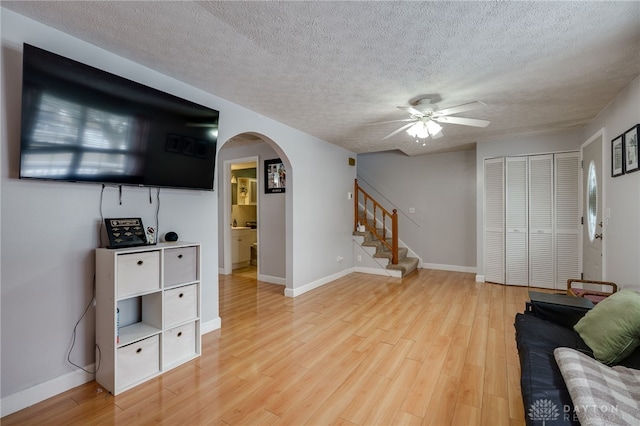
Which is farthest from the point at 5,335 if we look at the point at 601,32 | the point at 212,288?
the point at 601,32

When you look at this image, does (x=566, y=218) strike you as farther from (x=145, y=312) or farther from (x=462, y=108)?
(x=145, y=312)

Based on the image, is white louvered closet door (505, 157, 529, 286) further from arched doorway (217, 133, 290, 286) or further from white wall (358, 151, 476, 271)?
arched doorway (217, 133, 290, 286)

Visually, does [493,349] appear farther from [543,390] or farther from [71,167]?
[71,167]

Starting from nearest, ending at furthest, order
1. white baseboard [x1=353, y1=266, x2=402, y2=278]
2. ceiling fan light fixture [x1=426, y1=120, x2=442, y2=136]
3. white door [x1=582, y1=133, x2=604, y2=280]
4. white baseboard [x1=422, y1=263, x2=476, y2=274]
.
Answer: ceiling fan light fixture [x1=426, y1=120, x2=442, y2=136]
white door [x1=582, y1=133, x2=604, y2=280]
white baseboard [x1=353, y1=266, x2=402, y2=278]
white baseboard [x1=422, y1=263, x2=476, y2=274]

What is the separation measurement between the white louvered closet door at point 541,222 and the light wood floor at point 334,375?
113 centimetres

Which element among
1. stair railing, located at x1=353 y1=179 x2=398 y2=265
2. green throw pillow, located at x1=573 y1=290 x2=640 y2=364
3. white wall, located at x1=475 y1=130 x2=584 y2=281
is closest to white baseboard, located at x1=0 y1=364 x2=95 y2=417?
green throw pillow, located at x1=573 y1=290 x2=640 y2=364

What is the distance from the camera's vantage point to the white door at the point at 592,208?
3.39 metres

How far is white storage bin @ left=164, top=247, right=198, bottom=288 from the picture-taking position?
7.49 ft

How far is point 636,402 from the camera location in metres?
1.24

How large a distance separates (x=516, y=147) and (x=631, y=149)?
2.31 m

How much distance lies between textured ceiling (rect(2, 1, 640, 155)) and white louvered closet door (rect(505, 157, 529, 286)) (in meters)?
1.44

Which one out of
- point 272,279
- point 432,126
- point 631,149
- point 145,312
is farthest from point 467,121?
→ point 272,279

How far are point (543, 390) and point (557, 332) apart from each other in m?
0.86

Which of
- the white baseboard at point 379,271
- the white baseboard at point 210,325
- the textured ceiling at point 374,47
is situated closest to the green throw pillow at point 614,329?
the textured ceiling at point 374,47
